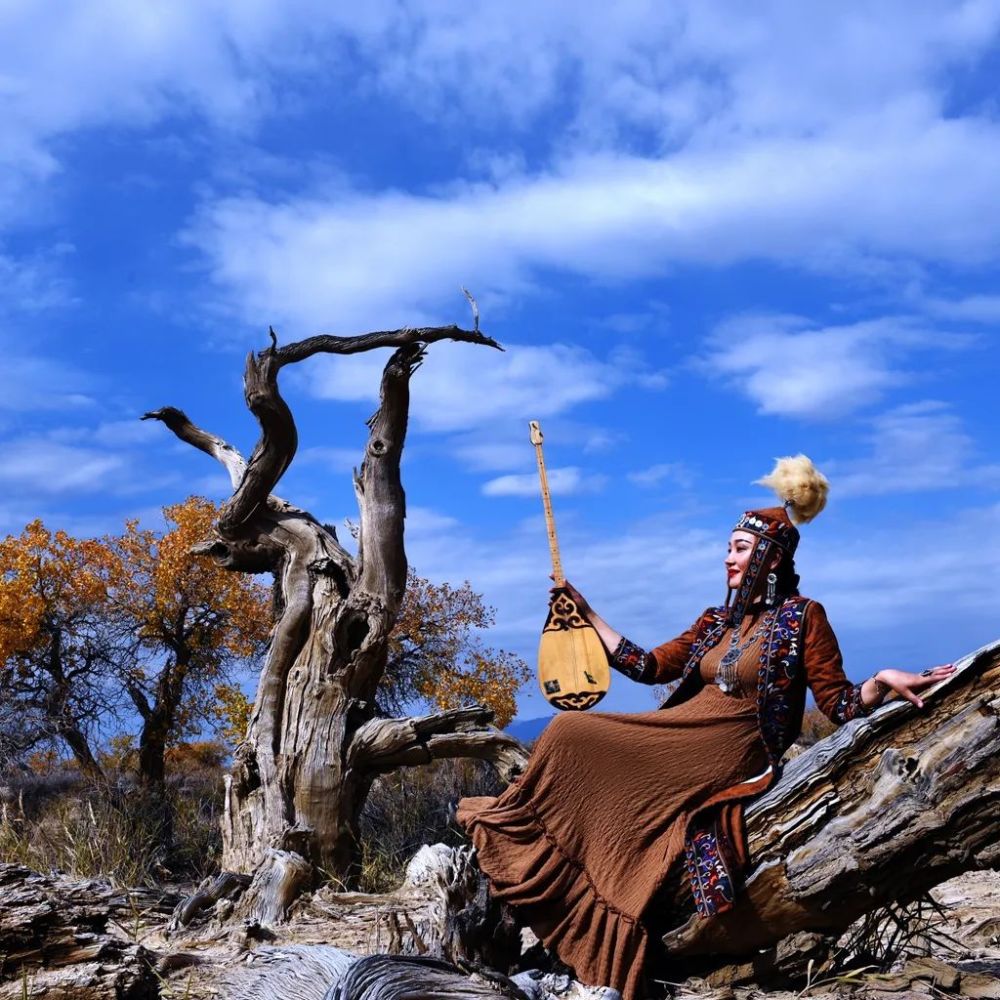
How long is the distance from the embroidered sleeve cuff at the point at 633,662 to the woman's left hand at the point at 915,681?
1.25 m

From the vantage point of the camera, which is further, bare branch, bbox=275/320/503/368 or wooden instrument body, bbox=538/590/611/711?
bare branch, bbox=275/320/503/368

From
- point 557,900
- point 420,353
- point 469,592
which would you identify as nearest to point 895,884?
point 557,900

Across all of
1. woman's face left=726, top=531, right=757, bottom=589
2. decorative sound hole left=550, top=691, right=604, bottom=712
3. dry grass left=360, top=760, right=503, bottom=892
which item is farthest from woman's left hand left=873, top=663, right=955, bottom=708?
dry grass left=360, top=760, right=503, bottom=892

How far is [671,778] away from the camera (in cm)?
537

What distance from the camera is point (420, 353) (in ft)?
29.9

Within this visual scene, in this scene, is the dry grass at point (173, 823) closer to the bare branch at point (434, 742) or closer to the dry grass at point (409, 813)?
the dry grass at point (409, 813)

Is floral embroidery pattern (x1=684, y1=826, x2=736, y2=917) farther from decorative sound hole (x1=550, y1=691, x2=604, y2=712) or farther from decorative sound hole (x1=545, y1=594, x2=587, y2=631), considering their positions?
decorative sound hole (x1=545, y1=594, x2=587, y2=631)

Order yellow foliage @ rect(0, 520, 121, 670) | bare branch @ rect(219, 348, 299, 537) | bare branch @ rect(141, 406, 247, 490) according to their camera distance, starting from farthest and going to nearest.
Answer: yellow foliage @ rect(0, 520, 121, 670) → bare branch @ rect(141, 406, 247, 490) → bare branch @ rect(219, 348, 299, 537)

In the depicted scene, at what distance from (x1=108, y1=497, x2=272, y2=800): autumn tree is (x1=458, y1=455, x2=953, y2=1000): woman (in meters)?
9.45

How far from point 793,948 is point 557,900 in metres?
1.04

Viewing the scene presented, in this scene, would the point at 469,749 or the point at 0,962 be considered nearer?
the point at 0,962

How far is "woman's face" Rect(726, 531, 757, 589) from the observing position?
5.52 m

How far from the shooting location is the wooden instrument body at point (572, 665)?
19.4 ft

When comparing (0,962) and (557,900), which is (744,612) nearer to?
(557,900)
